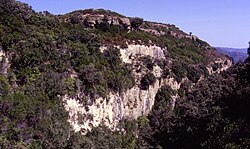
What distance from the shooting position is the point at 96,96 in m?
39.6

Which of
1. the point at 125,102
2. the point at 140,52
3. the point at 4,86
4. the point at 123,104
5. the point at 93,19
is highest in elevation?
the point at 93,19

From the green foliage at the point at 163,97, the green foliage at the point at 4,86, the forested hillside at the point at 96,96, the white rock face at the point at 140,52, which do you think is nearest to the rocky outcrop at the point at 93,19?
the forested hillside at the point at 96,96

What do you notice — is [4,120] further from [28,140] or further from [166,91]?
[166,91]

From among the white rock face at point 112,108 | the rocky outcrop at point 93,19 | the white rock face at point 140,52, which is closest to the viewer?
the white rock face at point 112,108

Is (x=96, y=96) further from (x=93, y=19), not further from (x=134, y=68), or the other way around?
(x=93, y=19)

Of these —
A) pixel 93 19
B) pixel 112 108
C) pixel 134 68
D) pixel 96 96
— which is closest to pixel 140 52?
pixel 134 68

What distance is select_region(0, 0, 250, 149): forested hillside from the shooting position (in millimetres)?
29281

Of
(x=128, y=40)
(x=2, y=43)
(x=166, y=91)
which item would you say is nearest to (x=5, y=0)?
(x=2, y=43)

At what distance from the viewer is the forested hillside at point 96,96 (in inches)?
1153

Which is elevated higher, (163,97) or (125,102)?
(125,102)

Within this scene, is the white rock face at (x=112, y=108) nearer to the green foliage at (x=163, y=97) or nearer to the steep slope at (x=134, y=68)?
the steep slope at (x=134, y=68)

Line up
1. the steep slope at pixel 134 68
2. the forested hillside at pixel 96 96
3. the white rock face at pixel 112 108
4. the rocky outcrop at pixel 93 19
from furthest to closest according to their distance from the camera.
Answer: the rocky outcrop at pixel 93 19 < the steep slope at pixel 134 68 < the white rock face at pixel 112 108 < the forested hillside at pixel 96 96

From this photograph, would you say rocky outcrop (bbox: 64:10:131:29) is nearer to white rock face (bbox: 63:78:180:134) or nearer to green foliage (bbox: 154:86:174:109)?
white rock face (bbox: 63:78:180:134)

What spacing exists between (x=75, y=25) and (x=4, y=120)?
29.5 m
